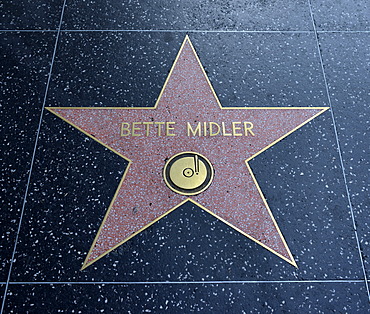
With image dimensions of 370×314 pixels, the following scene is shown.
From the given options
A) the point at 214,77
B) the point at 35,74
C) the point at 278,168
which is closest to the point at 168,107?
the point at 214,77

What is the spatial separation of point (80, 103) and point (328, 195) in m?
1.13

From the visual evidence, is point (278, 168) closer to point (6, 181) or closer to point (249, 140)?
point (249, 140)

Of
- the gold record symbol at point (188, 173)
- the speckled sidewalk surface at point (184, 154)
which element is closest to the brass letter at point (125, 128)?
the speckled sidewalk surface at point (184, 154)

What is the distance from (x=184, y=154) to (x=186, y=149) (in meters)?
0.02

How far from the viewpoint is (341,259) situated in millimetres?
1250

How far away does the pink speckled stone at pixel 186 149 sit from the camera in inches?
50.8

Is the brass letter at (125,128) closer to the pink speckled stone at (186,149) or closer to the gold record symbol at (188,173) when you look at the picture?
the pink speckled stone at (186,149)

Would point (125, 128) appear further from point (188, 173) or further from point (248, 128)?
point (248, 128)

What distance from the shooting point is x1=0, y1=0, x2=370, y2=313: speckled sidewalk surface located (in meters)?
1.22

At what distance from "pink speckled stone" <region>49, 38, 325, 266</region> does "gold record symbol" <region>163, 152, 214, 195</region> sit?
0.02 meters

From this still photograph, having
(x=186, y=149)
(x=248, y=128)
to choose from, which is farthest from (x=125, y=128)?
(x=248, y=128)

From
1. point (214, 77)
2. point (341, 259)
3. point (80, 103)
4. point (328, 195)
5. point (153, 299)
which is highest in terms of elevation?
point (214, 77)

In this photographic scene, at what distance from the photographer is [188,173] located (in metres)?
1.38

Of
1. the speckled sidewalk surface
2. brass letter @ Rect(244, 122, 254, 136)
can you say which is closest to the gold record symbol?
the speckled sidewalk surface
